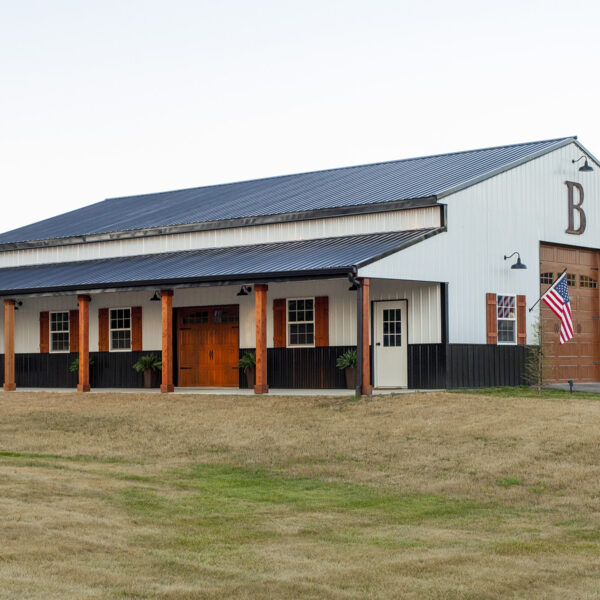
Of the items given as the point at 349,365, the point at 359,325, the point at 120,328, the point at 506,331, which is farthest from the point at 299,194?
the point at 359,325

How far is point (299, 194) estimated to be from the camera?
93.7 ft

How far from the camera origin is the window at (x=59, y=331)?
97.6ft

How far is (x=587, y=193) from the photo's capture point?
1118 inches

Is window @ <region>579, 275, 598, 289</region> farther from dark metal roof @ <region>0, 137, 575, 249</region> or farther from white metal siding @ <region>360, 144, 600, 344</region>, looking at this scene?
dark metal roof @ <region>0, 137, 575, 249</region>

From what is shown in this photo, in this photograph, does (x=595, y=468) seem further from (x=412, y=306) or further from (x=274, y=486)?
(x=412, y=306)

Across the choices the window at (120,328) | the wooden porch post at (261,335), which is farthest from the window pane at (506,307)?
the window at (120,328)

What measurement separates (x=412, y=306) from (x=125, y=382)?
899 centimetres

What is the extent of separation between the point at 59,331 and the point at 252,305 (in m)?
6.99

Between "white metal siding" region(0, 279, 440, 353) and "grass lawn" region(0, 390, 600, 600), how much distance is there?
2738mm

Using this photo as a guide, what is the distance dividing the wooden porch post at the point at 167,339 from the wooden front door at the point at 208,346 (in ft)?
7.79

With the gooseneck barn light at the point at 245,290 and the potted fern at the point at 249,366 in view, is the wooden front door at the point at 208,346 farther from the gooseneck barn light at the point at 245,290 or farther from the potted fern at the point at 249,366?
the potted fern at the point at 249,366

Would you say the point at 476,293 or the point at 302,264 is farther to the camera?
the point at 476,293

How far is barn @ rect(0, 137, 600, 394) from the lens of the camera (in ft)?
77.3

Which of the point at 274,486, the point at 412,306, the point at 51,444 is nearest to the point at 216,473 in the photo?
the point at 274,486
